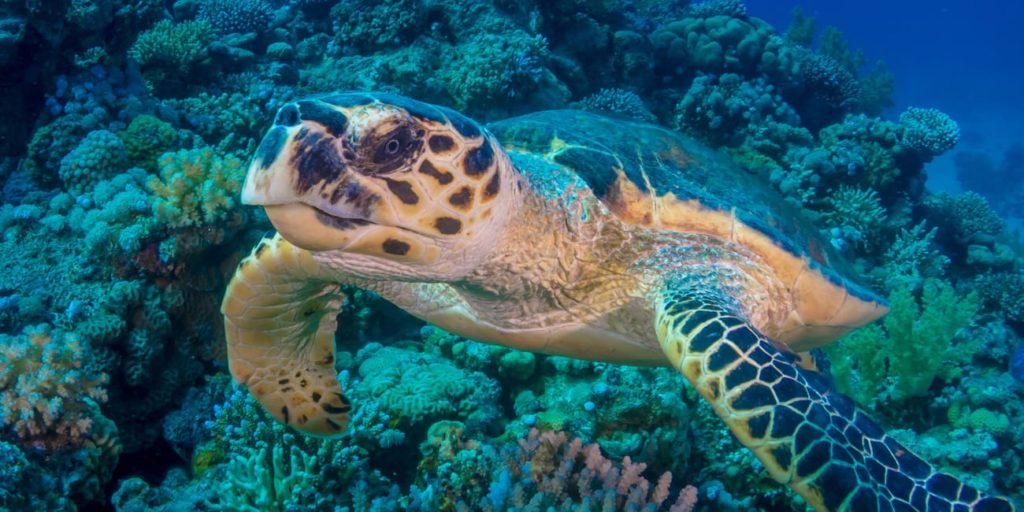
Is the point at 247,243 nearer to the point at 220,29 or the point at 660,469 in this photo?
the point at 660,469

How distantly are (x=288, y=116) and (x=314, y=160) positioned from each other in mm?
189

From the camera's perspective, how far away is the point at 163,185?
11.2ft

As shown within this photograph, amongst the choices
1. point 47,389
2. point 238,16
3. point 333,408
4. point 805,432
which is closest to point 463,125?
point 805,432

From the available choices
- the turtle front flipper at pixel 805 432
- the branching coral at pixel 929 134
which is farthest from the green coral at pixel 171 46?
the branching coral at pixel 929 134

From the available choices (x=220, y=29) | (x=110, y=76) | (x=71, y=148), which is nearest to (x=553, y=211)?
(x=71, y=148)

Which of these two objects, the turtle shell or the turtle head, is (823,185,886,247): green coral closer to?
the turtle shell

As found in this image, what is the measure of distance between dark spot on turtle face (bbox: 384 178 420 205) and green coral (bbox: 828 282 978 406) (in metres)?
3.87

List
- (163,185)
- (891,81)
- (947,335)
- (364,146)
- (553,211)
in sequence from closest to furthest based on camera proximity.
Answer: (364,146), (553,211), (163,185), (947,335), (891,81)

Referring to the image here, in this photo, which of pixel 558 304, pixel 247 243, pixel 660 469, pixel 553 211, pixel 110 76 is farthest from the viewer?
pixel 110 76

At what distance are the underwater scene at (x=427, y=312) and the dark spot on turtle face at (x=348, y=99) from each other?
12mm

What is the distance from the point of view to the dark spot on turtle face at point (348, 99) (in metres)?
1.59

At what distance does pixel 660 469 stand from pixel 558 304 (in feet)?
3.13

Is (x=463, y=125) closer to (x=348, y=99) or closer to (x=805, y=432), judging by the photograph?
(x=348, y=99)

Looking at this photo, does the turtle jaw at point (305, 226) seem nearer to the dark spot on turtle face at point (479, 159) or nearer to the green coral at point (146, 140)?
the dark spot on turtle face at point (479, 159)
